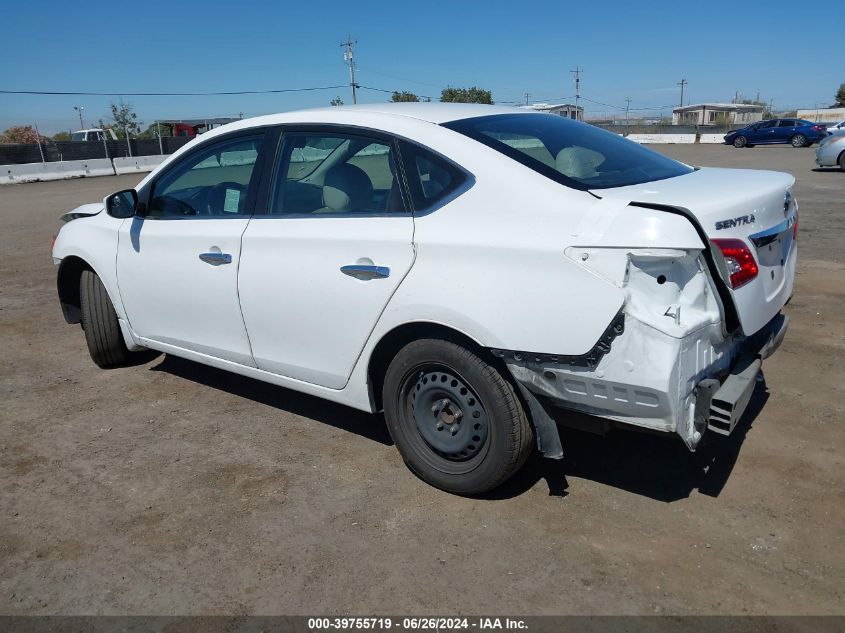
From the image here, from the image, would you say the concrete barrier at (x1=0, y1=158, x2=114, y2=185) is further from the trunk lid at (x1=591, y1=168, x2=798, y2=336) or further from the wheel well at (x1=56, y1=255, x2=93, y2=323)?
the trunk lid at (x1=591, y1=168, x2=798, y2=336)

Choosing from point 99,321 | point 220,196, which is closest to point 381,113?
point 220,196

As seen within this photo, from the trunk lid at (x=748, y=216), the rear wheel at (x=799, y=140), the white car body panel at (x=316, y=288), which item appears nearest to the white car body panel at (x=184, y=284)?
the white car body panel at (x=316, y=288)

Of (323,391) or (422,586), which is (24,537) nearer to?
(323,391)

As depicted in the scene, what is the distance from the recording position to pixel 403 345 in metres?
3.27

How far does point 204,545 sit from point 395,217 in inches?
66.7

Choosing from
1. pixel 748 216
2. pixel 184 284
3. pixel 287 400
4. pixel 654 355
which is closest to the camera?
pixel 654 355

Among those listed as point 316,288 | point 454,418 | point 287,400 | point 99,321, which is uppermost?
point 316,288

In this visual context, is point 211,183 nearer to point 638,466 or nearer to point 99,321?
point 99,321

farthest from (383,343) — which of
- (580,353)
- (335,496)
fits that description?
(580,353)

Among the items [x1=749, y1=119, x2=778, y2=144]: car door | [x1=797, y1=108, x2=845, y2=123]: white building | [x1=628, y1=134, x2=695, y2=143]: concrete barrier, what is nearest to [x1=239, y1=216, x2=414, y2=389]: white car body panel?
[x1=749, y1=119, x2=778, y2=144]: car door

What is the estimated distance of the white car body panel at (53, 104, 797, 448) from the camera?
255 cm

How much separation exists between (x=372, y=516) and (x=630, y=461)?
4.55ft

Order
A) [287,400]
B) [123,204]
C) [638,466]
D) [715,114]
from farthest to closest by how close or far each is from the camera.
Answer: [715,114] < [287,400] < [123,204] < [638,466]

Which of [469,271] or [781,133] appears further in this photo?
[781,133]
